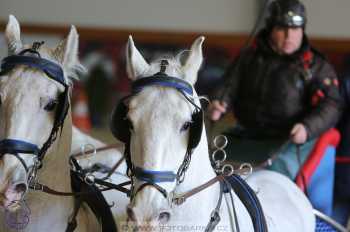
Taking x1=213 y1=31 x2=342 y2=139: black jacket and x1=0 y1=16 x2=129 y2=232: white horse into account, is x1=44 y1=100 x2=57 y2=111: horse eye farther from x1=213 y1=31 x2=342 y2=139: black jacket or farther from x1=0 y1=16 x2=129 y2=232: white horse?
x1=213 y1=31 x2=342 y2=139: black jacket

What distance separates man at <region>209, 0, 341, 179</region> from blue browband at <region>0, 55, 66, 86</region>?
1109 mm

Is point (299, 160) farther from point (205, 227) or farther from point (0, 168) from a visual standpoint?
point (0, 168)

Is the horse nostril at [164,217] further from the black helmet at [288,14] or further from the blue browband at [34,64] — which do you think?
the black helmet at [288,14]

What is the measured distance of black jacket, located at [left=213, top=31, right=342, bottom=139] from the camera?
271cm

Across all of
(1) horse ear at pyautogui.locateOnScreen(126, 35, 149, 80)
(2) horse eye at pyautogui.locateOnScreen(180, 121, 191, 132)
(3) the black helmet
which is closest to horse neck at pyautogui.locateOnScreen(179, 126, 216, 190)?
(2) horse eye at pyautogui.locateOnScreen(180, 121, 191, 132)

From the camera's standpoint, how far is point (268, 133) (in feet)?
9.26

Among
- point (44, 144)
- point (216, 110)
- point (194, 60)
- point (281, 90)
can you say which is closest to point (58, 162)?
point (44, 144)

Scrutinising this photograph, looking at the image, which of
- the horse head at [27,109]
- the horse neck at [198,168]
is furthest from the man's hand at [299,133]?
the horse head at [27,109]

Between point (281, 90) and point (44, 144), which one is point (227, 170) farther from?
point (281, 90)

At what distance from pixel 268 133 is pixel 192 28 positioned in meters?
3.65

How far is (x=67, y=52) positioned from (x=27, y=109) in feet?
0.86

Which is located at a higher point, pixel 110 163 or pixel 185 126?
pixel 185 126

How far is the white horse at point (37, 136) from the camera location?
5.43 ft

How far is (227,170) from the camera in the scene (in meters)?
2.07
